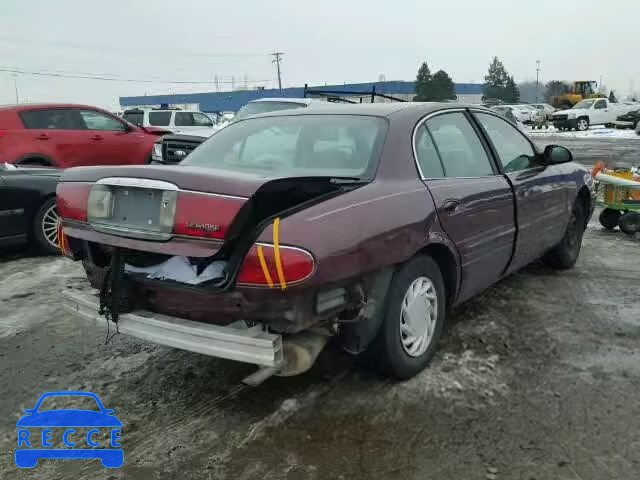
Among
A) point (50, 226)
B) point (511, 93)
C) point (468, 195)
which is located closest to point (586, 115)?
point (50, 226)

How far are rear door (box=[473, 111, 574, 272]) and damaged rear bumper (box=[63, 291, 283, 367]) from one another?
239 centimetres

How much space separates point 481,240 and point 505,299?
1106mm

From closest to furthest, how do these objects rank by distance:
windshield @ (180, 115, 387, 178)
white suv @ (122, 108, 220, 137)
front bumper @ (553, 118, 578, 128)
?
windshield @ (180, 115, 387, 178)
white suv @ (122, 108, 220, 137)
front bumper @ (553, 118, 578, 128)

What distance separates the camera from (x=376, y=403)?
311 cm

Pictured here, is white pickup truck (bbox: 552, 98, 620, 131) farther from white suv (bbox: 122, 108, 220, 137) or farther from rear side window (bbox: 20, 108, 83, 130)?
rear side window (bbox: 20, 108, 83, 130)

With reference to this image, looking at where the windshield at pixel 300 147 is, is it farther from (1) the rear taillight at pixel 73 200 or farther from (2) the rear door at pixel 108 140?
(2) the rear door at pixel 108 140

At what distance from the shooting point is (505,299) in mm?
4719

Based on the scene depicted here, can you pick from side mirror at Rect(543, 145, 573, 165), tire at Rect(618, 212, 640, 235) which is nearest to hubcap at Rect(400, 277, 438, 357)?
side mirror at Rect(543, 145, 573, 165)

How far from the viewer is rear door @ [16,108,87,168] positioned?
9.35 metres

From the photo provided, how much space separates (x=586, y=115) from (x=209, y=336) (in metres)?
35.6

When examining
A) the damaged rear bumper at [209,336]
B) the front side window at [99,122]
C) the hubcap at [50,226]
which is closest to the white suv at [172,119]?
the front side window at [99,122]

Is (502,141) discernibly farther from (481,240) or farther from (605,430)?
(605,430)

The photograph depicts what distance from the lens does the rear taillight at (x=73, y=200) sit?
10.2 ft

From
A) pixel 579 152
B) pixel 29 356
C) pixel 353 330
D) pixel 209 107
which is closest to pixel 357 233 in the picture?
pixel 353 330
